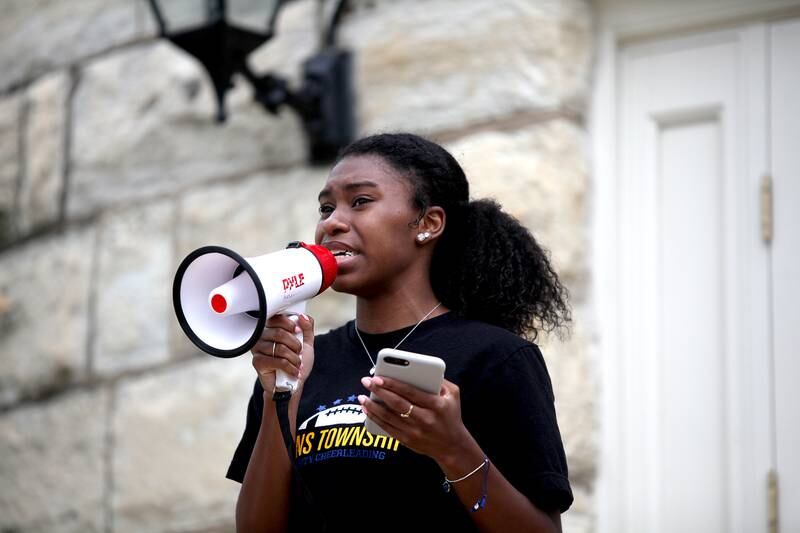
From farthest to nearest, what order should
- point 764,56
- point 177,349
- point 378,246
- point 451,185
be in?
point 177,349, point 764,56, point 451,185, point 378,246

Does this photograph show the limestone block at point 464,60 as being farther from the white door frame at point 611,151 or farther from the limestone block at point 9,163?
the limestone block at point 9,163

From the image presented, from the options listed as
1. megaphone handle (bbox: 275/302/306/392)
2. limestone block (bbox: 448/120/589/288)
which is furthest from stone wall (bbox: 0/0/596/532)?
megaphone handle (bbox: 275/302/306/392)

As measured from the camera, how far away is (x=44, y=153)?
14.4 ft

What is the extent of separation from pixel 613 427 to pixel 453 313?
1.16m

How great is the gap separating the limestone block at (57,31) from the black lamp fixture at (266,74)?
0.86 meters

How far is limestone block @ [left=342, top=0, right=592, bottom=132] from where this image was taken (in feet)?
10.8

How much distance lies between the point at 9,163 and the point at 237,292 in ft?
9.47

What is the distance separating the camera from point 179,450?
373 centimetres

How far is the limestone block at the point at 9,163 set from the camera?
14.7 feet

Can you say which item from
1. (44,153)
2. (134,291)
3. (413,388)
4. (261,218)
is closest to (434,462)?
(413,388)

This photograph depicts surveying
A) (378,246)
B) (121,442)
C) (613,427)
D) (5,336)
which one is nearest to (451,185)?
(378,246)

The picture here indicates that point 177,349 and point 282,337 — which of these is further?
point 177,349

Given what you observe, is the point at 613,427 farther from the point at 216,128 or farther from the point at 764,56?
the point at 216,128

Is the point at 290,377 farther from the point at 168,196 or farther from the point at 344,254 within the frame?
the point at 168,196
